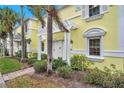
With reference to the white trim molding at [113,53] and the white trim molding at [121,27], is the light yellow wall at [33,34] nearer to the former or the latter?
the white trim molding at [113,53]

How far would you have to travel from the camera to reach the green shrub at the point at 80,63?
7832 mm

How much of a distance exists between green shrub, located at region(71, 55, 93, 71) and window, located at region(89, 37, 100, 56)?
421 millimetres

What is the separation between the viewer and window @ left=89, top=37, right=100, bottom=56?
7941 mm

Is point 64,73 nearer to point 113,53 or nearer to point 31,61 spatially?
point 113,53

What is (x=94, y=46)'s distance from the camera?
817 centimetres

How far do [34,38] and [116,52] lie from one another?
22.1ft

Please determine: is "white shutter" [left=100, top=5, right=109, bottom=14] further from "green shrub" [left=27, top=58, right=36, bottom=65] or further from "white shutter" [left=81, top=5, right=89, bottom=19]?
"green shrub" [left=27, top=58, right=36, bottom=65]

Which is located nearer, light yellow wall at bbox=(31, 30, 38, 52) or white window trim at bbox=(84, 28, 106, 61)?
white window trim at bbox=(84, 28, 106, 61)

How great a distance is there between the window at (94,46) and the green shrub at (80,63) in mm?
421

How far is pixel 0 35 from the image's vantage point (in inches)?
566

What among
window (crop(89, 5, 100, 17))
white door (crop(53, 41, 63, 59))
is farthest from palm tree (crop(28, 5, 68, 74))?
white door (crop(53, 41, 63, 59))

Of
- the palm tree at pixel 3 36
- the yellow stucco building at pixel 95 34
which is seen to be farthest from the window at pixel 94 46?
the palm tree at pixel 3 36
